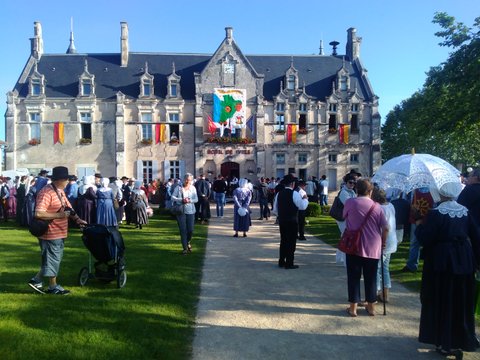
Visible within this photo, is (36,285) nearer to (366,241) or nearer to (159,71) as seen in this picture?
(366,241)

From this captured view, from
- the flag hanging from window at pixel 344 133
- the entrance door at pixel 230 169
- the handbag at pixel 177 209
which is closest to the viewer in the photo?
the handbag at pixel 177 209

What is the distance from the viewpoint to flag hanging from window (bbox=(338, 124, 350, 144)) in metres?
36.2

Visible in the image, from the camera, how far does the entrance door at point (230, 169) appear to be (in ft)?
116

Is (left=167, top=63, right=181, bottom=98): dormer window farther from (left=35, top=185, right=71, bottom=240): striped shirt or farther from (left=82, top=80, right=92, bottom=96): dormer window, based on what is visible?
(left=35, top=185, right=71, bottom=240): striped shirt

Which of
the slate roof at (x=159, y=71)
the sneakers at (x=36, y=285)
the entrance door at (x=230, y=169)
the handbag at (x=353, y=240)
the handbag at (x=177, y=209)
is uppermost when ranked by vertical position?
the slate roof at (x=159, y=71)

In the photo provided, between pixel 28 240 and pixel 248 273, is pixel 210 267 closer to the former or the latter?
pixel 248 273

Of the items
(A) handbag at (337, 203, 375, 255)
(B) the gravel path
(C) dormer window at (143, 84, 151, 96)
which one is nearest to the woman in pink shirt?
(A) handbag at (337, 203, 375, 255)

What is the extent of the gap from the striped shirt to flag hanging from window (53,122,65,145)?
99.3 ft

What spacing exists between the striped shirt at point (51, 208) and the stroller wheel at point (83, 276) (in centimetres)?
96

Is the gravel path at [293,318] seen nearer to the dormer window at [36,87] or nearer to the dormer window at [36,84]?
the dormer window at [36,84]

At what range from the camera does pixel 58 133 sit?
34.6 m

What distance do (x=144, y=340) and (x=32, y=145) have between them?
33.7 metres

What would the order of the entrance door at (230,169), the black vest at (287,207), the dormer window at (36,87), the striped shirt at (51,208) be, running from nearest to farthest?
the striped shirt at (51,208)
the black vest at (287,207)
the dormer window at (36,87)
the entrance door at (230,169)

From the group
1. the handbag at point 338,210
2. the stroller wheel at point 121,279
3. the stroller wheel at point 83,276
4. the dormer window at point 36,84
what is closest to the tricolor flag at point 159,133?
the dormer window at point 36,84
